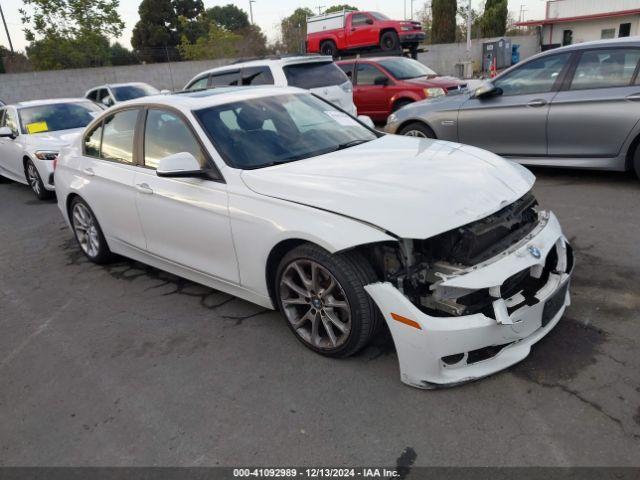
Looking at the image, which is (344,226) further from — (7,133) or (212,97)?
(7,133)

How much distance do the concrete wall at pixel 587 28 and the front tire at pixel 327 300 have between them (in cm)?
4030

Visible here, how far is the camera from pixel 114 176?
14.7 ft

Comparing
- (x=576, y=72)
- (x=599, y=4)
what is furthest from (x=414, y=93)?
(x=599, y=4)

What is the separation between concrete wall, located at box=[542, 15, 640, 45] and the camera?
35334mm

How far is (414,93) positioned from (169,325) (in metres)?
8.24

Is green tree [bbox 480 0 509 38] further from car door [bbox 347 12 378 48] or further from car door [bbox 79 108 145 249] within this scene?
car door [bbox 79 108 145 249]

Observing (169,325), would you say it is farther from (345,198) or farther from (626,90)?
(626,90)

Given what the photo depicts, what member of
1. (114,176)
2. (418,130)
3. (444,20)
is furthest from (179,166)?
(444,20)

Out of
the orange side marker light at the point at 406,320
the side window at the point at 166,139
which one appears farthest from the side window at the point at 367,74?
the orange side marker light at the point at 406,320

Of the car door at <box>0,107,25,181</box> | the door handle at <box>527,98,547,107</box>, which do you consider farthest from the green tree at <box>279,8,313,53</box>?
the door handle at <box>527,98,547,107</box>

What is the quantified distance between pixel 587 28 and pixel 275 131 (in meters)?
41.8

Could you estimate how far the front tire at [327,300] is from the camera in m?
2.89

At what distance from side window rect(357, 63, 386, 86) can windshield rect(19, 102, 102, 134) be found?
5744 millimetres

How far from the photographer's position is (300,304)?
10.8 feet
